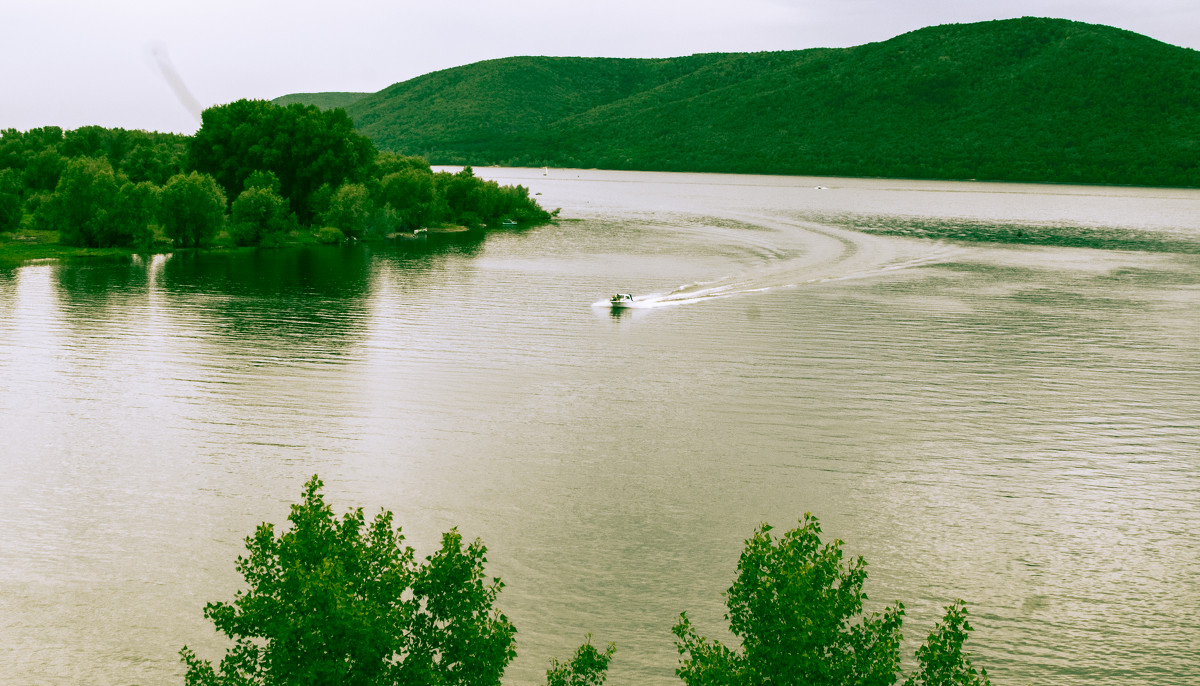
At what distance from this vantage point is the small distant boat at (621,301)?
8231 cm

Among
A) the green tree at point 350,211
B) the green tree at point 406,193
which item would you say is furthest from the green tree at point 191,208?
the green tree at point 406,193

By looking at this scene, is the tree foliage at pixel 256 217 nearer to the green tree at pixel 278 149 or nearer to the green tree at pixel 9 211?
the green tree at pixel 278 149

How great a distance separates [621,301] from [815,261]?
4056 cm

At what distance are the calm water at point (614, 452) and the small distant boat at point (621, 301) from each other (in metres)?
2.11

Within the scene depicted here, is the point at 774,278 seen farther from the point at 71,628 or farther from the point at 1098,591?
the point at 71,628

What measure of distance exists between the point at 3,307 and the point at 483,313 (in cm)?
3866

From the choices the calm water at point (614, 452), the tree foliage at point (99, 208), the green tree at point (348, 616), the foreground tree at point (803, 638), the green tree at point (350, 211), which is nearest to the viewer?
the foreground tree at point (803, 638)

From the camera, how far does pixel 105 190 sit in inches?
4392

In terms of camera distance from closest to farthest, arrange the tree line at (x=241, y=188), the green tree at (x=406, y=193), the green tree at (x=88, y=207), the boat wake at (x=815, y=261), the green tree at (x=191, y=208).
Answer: the boat wake at (x=815, y=261) < the green tree at (x=88, y=207) < the tree line at (x=241, y=188) < the green tree at (x=191, y=208) < the green tree at (x=406, y=193)

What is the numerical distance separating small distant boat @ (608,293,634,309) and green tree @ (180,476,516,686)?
197ft

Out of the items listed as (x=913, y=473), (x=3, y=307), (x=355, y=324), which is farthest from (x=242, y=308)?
(x=913, y=473)

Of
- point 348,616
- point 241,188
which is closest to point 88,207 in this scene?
point 241,188

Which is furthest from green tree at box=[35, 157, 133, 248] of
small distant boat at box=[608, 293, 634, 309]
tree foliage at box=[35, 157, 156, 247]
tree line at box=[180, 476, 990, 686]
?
tree line at box=[180, 476, 990, 686]

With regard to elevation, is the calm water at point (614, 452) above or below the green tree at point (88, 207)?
below
